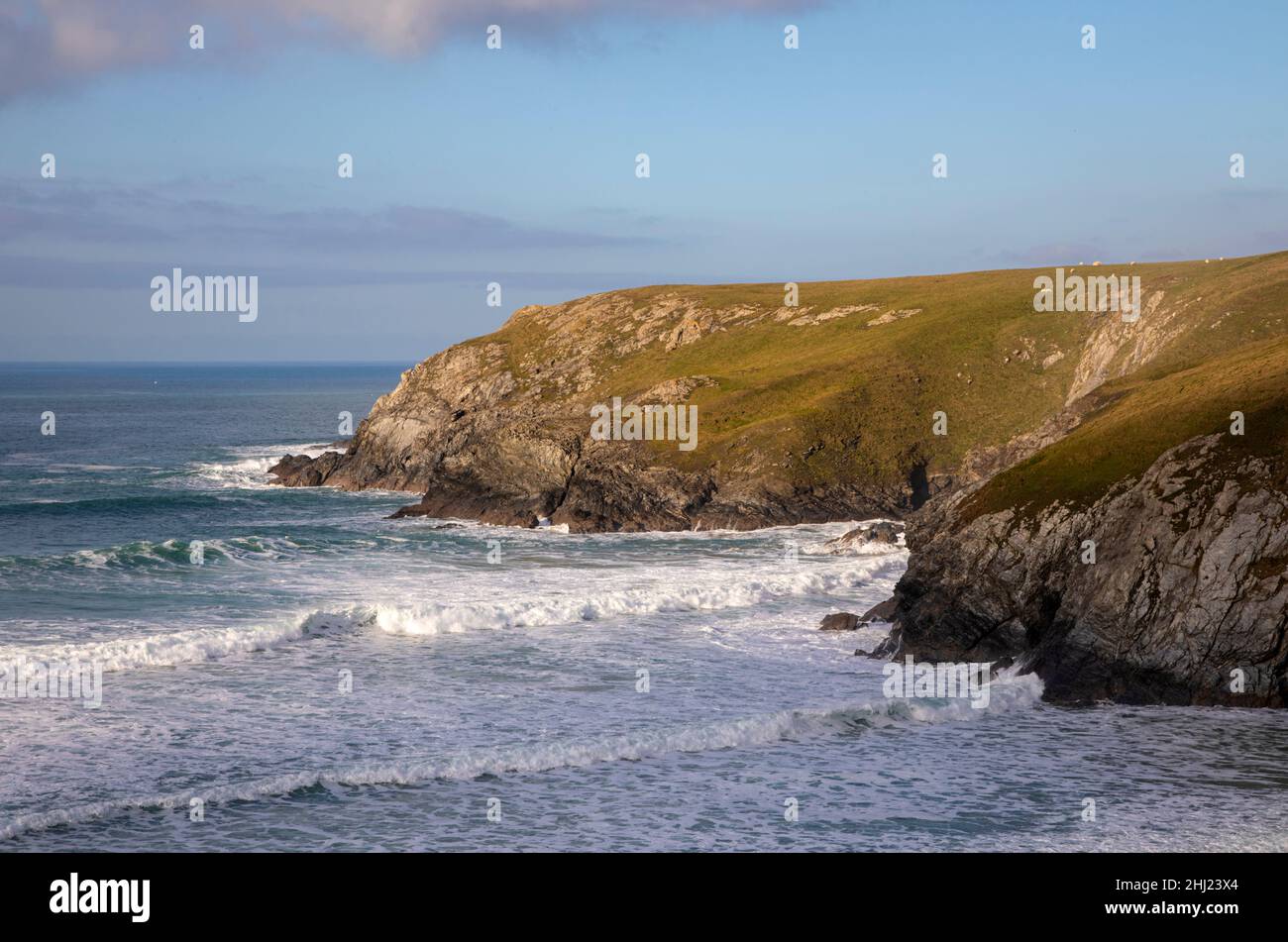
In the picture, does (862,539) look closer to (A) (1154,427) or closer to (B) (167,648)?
(A) (1154,427)

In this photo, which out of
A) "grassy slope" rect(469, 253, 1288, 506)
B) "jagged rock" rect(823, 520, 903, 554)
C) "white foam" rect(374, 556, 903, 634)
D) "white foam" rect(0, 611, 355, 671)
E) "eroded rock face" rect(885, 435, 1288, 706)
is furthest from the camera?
"grassy slope" rect(469, 253, 1288, 506)

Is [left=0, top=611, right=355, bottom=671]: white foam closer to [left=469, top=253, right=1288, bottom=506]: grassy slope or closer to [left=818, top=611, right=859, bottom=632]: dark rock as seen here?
[left=818, top=611, right=859, bottom=632]: dark rock

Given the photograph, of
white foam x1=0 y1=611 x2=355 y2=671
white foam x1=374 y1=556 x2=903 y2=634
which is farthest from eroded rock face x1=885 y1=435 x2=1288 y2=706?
white foam x1=0 y1=611 x2=355 y2=671

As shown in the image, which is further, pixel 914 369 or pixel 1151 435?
pixel 914 369

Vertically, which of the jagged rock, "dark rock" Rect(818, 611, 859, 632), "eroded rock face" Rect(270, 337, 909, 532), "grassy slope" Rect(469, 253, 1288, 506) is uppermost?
"grassy slope" Rect(469, 253, 1288, 506)

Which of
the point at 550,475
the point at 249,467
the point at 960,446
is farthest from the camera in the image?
the point at 249,467

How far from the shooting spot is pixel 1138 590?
110 feet

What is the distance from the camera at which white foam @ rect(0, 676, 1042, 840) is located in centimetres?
2475

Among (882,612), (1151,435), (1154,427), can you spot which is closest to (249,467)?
Result: (882,612)

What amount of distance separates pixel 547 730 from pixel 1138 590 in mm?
17584

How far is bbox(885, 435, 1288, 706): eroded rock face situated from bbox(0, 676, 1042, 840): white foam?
7.07 feet

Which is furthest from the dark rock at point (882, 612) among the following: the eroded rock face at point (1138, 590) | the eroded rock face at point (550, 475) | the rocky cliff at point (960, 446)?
the eroded rock face at point (550, 475)

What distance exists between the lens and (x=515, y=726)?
3075 centimetres
